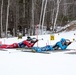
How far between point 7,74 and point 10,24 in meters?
32.6

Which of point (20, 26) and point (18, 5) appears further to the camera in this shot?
point (20, 26)

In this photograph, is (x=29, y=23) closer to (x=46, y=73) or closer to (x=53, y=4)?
(x=53, y=4)

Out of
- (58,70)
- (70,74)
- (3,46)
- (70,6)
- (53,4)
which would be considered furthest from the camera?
(70,6)

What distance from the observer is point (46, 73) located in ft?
27.8

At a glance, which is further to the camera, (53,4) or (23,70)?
(53,4)

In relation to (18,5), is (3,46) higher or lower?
lower

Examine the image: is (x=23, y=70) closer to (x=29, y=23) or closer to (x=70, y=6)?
(x=29, y=23)

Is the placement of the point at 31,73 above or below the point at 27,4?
below

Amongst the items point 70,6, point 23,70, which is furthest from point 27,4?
point 23,70

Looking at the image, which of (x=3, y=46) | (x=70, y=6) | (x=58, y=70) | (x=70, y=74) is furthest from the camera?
(x=70, y=6)

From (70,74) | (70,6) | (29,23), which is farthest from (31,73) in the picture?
(70,6)

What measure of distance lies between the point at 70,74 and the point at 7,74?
1933 millimetres

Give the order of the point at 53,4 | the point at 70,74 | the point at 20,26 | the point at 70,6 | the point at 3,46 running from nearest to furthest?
1. the point at 70,74
2. the point at 3,46
3. the point at 20,26
4. the point at 53,4
5. the point at 70,6

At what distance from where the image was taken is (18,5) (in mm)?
39219
